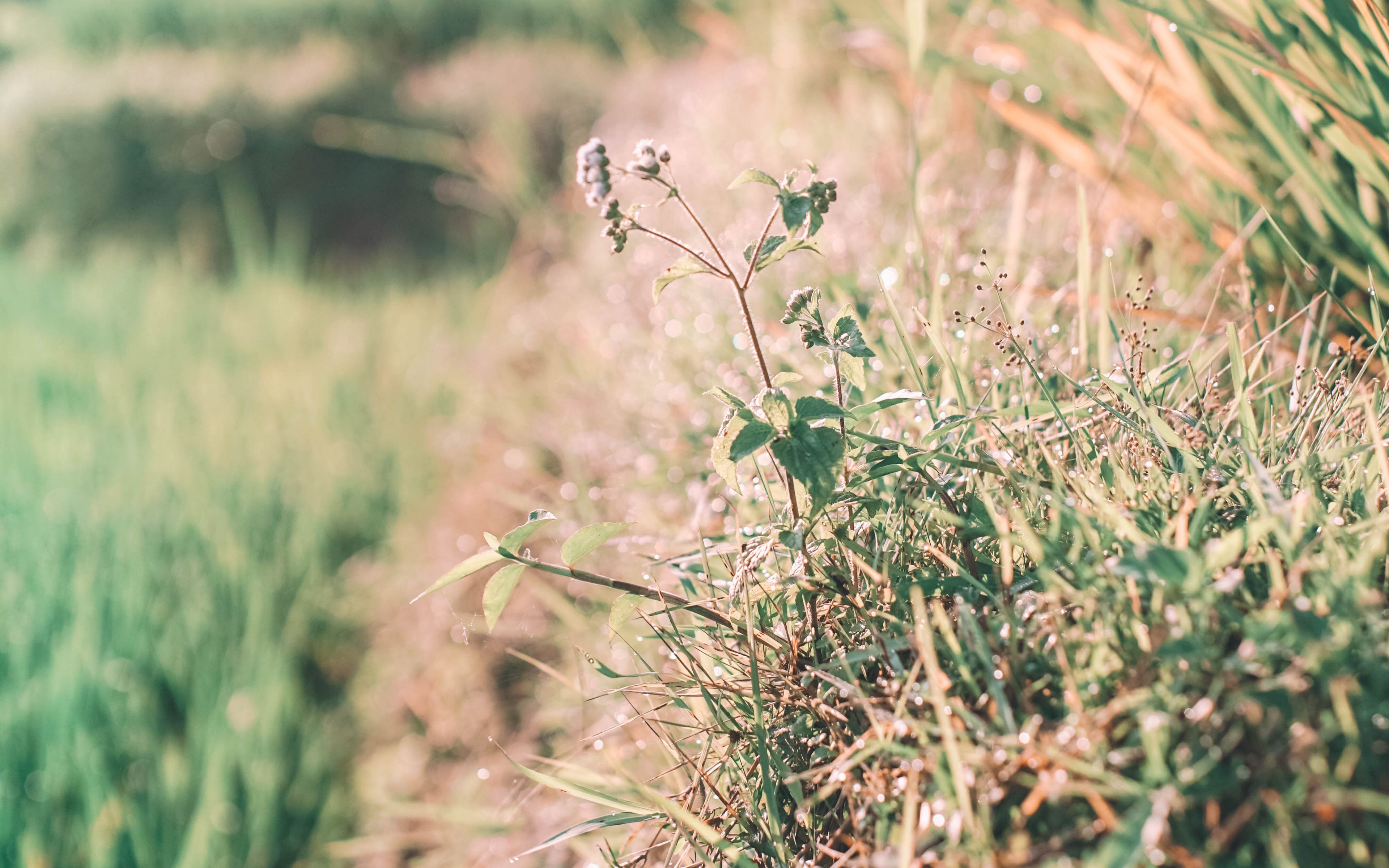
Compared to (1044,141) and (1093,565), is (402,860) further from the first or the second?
(1044,141)

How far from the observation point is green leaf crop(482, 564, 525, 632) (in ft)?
1.96

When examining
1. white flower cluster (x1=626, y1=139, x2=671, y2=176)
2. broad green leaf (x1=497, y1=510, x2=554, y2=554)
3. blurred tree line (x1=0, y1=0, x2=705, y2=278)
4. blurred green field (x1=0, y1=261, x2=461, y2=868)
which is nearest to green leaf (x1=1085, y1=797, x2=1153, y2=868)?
broad green leaf (x1=497, y1=510, x2=554, y2=554)

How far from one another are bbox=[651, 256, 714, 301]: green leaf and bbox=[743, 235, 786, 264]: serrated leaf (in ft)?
0.12

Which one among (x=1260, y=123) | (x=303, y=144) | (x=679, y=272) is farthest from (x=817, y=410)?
(x=303, y=144)

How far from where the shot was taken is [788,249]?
0.61 m

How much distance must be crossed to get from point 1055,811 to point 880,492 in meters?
0.26

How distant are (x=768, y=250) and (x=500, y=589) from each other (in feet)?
1.13

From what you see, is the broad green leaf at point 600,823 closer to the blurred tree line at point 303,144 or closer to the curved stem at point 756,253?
the curved stem at point 756,253

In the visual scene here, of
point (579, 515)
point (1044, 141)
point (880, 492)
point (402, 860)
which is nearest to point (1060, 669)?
point (880, 492)

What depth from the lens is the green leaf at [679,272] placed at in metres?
0.61

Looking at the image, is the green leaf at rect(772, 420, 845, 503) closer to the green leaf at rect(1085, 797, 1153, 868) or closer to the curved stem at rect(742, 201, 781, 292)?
the curved stem at rect(742, 201, 781, 292)

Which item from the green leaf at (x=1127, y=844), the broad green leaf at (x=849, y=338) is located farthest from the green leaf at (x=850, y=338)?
the green leaf at (x=1127, y=844)

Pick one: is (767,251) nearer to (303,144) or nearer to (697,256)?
(697,256)

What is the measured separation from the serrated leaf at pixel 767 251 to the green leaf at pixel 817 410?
0.34 ft
